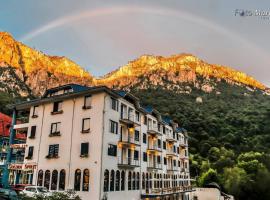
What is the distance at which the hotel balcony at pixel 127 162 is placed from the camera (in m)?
38.6

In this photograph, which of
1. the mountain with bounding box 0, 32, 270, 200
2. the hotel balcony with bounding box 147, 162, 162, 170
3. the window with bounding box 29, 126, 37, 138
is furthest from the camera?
the mountain with bounding box 0, 32, 270, 200

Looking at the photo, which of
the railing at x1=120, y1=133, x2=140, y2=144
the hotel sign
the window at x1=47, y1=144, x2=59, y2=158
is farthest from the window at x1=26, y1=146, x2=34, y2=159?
the railing at x1=120, y1=133, x2=140, y2=144

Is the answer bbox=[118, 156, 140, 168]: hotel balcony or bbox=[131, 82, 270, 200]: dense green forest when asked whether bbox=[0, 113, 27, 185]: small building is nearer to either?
bbox=[118, 156, 140, 168]: hotel balcony

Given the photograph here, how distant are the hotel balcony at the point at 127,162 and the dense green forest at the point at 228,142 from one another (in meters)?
38.2

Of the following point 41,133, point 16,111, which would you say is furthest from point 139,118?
point 16,111

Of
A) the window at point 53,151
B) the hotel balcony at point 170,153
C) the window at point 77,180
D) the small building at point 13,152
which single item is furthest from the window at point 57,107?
the hotel balcony at point 170,153

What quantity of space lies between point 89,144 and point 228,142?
84.6 metres

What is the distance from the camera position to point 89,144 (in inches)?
1399

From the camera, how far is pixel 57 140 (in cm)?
3881

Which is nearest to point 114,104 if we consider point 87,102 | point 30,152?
point 87,102

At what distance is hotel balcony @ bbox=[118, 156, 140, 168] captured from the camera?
38594mm

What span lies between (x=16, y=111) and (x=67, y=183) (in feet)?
63.1

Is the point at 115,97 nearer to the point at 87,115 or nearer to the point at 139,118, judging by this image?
the point at 87,115

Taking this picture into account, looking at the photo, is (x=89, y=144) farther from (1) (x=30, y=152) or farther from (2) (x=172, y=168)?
(2) (x=172, y=168)
